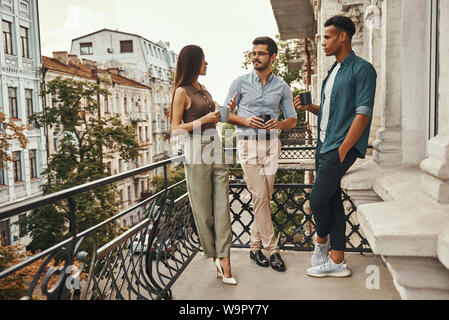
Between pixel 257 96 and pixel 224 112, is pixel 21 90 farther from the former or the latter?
pixel 224 112

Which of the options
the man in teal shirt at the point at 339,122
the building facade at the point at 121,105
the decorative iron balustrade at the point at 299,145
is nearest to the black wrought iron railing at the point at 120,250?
the man in teal shirt at the point at 339,122

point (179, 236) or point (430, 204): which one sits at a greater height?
point (430, 204)

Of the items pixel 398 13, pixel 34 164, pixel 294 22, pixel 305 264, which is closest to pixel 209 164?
pixel 305 264

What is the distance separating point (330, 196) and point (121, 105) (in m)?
39.3

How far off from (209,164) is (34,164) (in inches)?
1106

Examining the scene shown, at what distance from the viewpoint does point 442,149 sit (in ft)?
7.14

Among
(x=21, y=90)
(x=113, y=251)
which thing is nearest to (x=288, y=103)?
(x=113, y=251)

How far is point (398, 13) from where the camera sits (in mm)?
3674

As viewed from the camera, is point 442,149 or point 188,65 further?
point 188,65

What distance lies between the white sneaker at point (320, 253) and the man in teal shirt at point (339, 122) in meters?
0.13

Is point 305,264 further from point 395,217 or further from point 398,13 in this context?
point 398,13

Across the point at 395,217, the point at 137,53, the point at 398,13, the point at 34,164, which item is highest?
the point at 137,53

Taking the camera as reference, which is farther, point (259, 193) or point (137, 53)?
point (137, 53)
